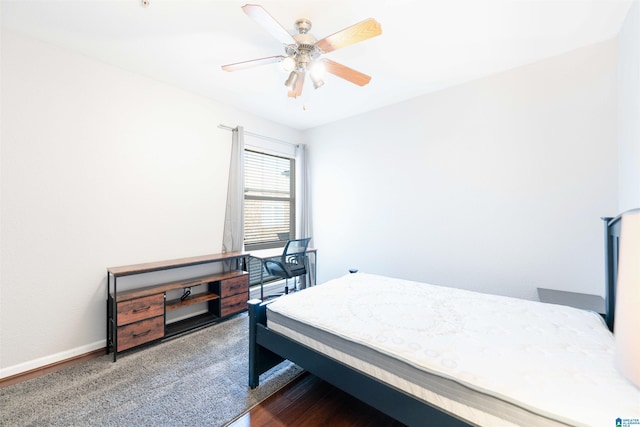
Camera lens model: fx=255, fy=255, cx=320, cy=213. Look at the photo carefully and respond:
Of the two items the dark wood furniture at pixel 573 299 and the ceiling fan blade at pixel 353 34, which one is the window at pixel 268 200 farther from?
the dark wood furniture at pixel 573 299

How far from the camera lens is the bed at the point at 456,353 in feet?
3.04

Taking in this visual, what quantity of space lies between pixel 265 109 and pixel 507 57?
269 centimetres

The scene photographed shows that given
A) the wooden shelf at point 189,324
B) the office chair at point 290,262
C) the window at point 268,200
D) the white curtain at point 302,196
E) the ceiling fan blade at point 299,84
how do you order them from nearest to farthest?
the ceiling fan blade at point 299,84, the wooden shelf at point 189,324, the office chair at point 290,262, the window at point 268,200, the white curtain at point 302,196

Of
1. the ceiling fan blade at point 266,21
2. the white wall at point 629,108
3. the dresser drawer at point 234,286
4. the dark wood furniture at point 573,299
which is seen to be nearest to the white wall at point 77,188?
the dresser drawer at point 234,286

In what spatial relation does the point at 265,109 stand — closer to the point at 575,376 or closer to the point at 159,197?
the point at 159,197

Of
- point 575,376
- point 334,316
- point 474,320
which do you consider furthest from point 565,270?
point 334,316

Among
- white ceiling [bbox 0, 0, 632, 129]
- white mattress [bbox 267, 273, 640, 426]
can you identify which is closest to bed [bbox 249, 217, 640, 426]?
white mattress [bbox 267, 273, 640, 426]

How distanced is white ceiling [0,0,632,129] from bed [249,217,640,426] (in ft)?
5.15

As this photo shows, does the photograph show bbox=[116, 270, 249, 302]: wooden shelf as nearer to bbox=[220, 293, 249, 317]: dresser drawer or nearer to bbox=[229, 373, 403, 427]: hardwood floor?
bbox=[220, 293, 249, 317]: dresser drawer

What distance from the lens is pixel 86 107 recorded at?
2293 mm

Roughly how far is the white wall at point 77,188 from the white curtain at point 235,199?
422 millimetres

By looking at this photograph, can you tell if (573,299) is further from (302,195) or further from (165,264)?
(165,264)

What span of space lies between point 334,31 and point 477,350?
226 cm

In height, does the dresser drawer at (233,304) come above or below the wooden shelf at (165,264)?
below
